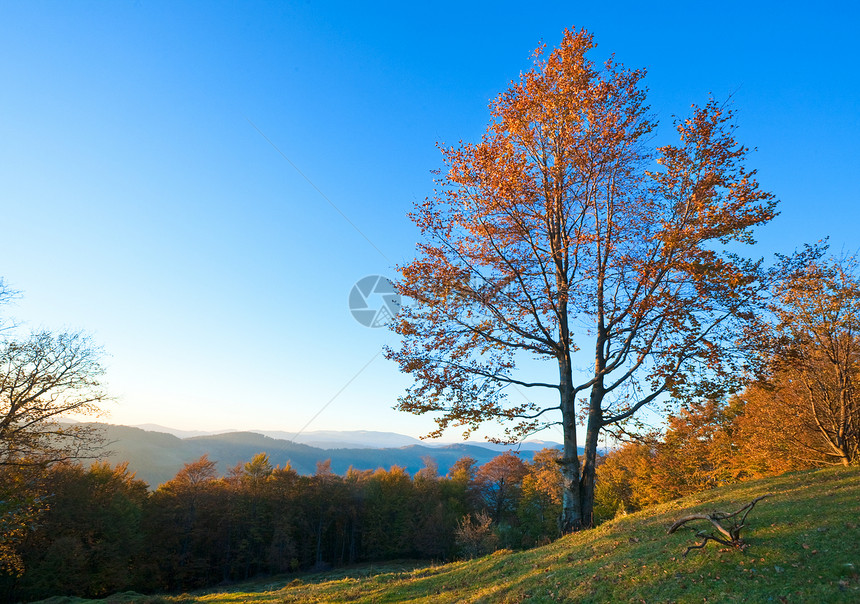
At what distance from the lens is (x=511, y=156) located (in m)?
12.3

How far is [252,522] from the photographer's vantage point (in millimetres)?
53406

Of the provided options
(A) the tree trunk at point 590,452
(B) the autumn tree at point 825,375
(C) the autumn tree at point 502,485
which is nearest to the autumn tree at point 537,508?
(C) the autumn tree at point 502,485

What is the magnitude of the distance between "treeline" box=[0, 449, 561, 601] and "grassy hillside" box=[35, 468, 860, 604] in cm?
2347

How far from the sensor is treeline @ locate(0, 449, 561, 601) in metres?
36.1

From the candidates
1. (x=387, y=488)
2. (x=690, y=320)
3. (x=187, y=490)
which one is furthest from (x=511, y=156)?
(x=387, y=488)

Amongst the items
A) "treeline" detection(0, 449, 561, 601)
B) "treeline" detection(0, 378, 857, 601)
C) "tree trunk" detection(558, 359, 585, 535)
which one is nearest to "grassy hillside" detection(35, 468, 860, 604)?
"tree trunk" detection(558, 359, 585, 535)

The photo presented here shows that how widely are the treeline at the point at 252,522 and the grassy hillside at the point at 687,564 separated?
23471 millimetres

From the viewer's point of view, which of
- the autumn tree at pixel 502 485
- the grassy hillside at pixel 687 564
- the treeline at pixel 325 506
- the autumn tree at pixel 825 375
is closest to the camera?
the grassy hillside at pixel 687 564

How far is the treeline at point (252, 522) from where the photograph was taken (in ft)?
119

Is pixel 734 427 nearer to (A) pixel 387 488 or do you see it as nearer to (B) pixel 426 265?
(B) pixel 426 265

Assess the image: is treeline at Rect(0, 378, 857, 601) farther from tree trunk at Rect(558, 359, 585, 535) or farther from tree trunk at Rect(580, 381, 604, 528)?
tree trunk at Rect(558, 359, 585, 535)

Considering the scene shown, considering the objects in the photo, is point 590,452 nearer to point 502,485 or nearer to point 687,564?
point 687,564

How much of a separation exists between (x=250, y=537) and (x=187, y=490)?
10.2 meters

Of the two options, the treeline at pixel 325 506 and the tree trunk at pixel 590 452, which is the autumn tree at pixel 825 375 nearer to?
the treeline at pixel 325 506
